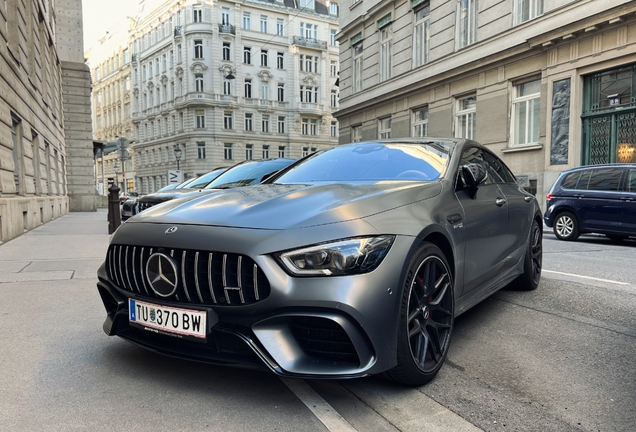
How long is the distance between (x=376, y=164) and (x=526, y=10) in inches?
576

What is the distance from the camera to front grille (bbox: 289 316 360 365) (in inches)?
89.1

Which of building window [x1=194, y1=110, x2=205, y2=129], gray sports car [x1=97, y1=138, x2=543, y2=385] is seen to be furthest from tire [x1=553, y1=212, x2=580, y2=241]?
building window [x1=194, y1=110, x2=205, y2=129]

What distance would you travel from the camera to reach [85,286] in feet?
17.5

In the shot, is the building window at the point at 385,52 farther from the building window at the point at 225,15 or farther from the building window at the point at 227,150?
the building window at the point at 225,15

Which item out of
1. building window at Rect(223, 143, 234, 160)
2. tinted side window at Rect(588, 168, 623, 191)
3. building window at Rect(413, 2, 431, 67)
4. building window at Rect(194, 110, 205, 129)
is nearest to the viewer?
tinted side window at Rect(588, 168, 623, 191)

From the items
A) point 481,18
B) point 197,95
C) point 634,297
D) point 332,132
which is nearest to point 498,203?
point 634,297

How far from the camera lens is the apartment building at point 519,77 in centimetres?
1326

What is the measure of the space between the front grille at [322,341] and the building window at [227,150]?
51.4 metres

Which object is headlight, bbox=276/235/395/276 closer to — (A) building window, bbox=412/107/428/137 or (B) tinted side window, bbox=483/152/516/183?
(B) tinted side window, bbox=483/152/516/183

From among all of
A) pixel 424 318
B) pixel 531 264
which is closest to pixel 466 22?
pixel 531 264

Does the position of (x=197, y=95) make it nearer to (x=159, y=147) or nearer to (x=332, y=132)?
(x=159, y=147)

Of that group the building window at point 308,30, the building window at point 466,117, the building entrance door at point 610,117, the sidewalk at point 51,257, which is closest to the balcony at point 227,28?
the building window at point 308,30

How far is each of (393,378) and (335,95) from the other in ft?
188

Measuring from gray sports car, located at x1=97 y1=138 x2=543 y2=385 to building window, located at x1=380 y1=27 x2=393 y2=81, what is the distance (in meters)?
20.8
